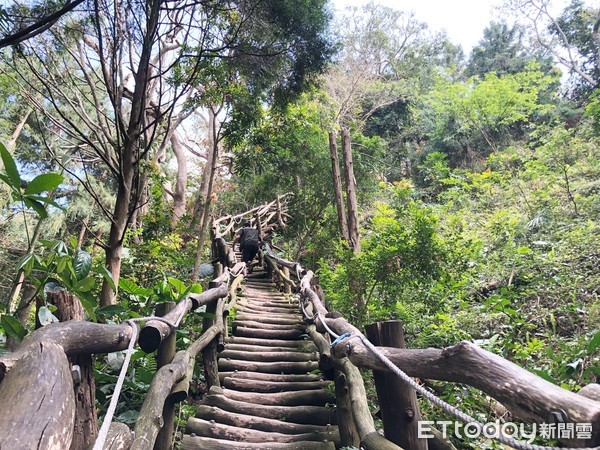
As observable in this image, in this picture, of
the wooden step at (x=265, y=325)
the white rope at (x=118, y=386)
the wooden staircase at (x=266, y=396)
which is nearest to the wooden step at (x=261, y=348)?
the wooden staircase at (x=266, y=396)

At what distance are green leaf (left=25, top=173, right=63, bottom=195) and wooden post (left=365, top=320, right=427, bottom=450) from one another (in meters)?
1.86

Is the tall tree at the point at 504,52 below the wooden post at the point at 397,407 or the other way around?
the other way around

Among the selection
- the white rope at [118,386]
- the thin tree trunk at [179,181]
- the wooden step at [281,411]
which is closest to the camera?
the white rope at [118,386]

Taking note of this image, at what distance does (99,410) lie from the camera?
8.26ft

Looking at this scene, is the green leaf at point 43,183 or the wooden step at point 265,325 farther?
the wooden step at point 265,325

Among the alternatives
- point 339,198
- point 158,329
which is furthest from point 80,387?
point 339,198

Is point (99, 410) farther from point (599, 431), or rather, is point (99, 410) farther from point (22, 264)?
point (599, 431)

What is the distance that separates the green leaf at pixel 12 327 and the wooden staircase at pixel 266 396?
5.09 feet

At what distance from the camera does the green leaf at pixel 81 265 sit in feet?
6.30

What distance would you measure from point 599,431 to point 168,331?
6.61ft

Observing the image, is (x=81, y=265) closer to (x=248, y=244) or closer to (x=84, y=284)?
(x=84, y=284)

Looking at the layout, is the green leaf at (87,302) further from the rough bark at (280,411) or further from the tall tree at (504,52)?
the tall tree at (504,52)

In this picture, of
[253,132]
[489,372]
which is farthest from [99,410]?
[253,132]

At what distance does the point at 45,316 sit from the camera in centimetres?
152
